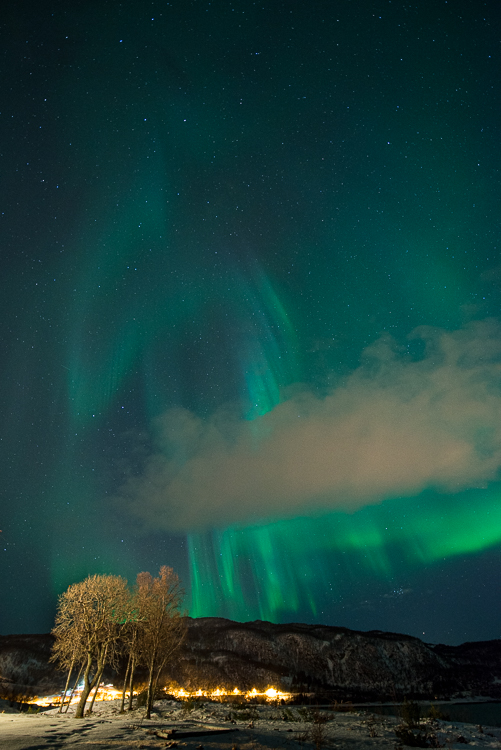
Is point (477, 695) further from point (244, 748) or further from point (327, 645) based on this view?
point (244, 748)

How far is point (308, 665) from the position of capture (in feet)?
355

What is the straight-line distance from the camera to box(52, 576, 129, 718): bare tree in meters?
28.0

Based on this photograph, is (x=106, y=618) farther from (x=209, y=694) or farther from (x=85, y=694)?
(x=209, y=694)

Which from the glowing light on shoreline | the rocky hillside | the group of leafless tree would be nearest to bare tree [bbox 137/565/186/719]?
the group of leafless tree

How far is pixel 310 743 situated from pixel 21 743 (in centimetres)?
1170

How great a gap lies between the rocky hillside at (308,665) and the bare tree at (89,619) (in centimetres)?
7722

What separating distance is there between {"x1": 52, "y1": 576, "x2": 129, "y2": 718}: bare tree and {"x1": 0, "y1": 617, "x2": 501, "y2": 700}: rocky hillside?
77.2 m

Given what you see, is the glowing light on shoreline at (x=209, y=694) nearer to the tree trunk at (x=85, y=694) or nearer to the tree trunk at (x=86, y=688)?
the tree trunk at (x=86, y=688)

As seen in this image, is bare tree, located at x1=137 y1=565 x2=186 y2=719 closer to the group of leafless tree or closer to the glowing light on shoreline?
the group of leafless tree

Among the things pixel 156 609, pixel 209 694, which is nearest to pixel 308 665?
pixel 209 694

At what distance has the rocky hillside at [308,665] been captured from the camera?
306 feet

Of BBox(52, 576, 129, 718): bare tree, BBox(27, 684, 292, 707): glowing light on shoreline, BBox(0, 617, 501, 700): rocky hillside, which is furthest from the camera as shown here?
BBox(0, 617, 501, 700): rocky hillside

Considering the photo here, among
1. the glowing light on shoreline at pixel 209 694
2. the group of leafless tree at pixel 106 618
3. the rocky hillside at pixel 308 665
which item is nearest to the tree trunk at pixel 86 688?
the group of leafless tree at pixel 106 618

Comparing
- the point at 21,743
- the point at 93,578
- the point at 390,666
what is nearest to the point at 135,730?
the point at 21,743
